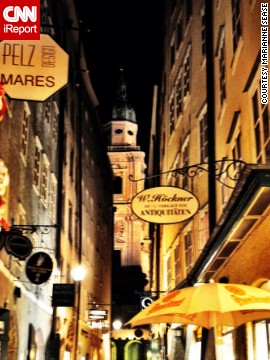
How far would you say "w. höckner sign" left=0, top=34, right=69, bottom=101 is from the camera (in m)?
12.8

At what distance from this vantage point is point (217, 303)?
26.7ft

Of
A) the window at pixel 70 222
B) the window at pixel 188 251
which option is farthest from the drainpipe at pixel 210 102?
the window at pixel 70 222

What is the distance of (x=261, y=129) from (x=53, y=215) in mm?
19154

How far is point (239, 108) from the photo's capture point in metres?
12.9

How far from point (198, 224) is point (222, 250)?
25.7 feet

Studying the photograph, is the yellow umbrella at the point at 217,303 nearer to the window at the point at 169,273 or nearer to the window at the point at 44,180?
the window at the point at 44,180

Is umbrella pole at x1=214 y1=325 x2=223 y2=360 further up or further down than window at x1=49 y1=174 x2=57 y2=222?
further down

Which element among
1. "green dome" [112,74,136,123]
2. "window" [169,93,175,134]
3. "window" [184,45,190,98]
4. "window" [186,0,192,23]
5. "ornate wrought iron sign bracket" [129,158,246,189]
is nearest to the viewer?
"ornate wrought iron sign bracket" [129,158,246,189]

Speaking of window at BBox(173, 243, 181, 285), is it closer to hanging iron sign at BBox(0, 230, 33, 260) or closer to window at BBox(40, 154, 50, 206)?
window at BBox(40, 154, 50, 206)

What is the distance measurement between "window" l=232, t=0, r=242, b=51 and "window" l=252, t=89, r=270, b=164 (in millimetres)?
2012

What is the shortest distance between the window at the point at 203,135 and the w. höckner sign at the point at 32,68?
19.7 ft

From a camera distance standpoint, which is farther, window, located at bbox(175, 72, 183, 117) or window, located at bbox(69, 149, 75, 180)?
window, located at bbox(69, 149, 75, 180)

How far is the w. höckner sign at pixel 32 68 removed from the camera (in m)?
12.8

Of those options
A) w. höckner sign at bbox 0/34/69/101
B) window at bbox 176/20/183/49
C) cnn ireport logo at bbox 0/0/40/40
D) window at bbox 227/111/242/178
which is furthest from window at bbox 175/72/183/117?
w. höckner sign at bbox 0/34/69/101
